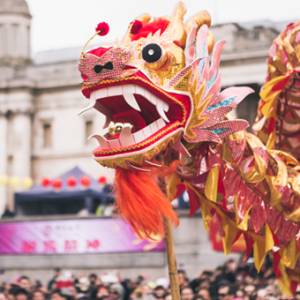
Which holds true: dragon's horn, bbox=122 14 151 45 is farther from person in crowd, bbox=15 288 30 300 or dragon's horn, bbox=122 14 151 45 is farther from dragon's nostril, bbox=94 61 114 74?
person in crowd, bbox=15 288 30 300

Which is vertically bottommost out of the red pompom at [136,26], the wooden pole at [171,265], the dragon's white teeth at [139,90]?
the wooden pole at [171,265]

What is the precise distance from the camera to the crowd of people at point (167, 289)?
1177 centimetres

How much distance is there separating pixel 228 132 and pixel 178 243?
610 inches

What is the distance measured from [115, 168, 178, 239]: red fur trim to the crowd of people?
308 cm

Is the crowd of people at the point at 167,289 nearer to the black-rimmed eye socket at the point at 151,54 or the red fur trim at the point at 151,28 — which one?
the red fur trim at the point at 151,28

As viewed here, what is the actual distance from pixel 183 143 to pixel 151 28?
79 cm

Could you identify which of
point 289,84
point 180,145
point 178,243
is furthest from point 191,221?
point 180,145

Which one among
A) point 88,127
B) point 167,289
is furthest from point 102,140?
point 88,127

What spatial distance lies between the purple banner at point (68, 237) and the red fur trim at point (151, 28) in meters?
14.9

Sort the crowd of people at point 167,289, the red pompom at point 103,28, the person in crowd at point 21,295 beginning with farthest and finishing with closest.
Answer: the crowd of people at point 167,289 → the person in crowd at point 21,295 → the red pompom at point 103,28

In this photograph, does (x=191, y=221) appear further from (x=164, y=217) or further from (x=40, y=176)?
(x=40, y=176)

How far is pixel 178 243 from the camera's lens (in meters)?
23.5

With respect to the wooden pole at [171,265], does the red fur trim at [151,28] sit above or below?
above

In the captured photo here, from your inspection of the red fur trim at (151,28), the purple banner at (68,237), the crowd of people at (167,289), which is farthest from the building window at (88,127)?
the red fur trim at (151,28)
